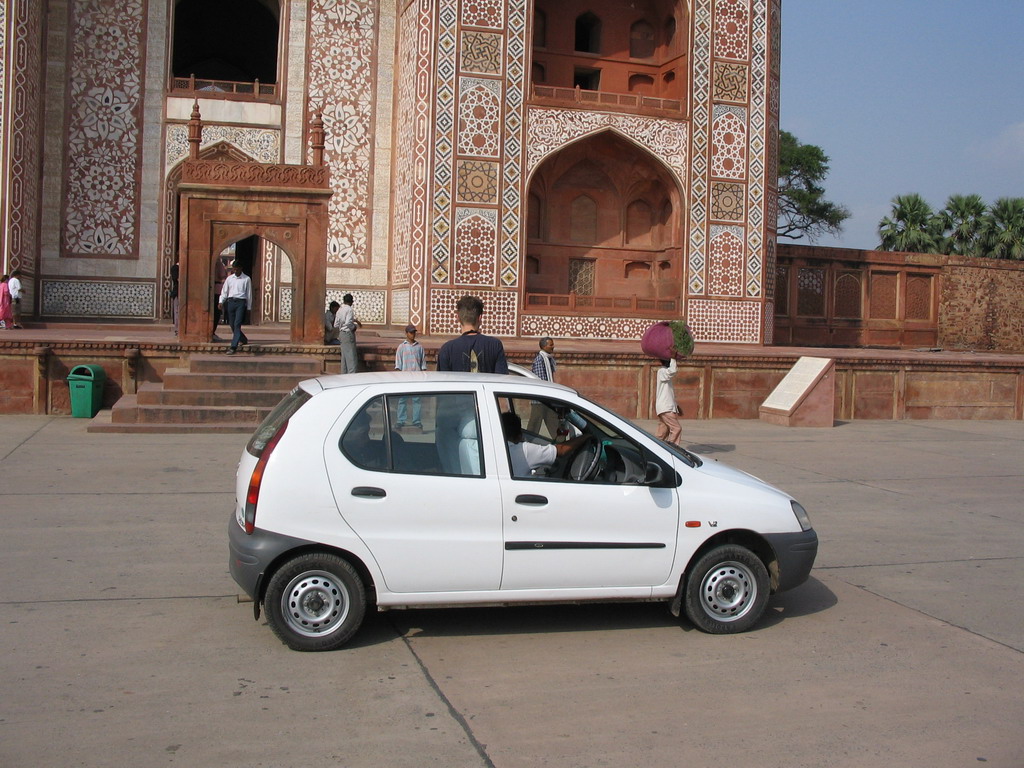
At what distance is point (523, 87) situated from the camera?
73.2 ft

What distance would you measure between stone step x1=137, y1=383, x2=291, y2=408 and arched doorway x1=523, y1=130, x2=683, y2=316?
454 inches

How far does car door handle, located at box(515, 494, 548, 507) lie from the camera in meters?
5.35

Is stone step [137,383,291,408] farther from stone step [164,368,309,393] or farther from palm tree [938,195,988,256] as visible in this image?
palm tree [938,195,988,256]

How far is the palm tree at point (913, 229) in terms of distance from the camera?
38.8 m

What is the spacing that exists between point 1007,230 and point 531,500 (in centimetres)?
3688

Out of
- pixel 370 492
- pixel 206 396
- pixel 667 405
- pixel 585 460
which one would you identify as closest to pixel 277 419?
pixel 370 492

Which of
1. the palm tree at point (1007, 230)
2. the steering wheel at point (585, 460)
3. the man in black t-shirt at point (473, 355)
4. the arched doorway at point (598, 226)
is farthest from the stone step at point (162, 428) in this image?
the palm tree at point (1007, 230)

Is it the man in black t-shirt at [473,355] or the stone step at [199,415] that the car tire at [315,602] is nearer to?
the man in black t-shirt at [473,355]

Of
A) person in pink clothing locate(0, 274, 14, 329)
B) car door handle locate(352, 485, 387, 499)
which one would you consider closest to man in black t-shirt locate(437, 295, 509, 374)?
car door handle locate(352, 485, 387, 499)

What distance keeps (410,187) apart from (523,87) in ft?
10.8

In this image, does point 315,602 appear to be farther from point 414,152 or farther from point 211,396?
point 414,152

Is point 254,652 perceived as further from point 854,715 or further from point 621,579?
point 854,715

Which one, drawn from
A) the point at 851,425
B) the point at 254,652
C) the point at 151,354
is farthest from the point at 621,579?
the point at 851,425

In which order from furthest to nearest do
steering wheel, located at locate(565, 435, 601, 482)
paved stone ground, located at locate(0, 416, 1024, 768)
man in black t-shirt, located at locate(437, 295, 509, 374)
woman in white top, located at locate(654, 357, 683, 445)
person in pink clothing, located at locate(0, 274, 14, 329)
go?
1. person in pink clothing, located at locate(0, 274, 14, 329)
2. woman in white top, located at locate(654, 357, 683, 445)
3. man in black t-shirt, located at locate(437, 295, 509, 374)
4. steering wheel, located at locate(565, 435, 601, 482)
5. paved stone ground, located at locate(0, 416, 1024, 768)
